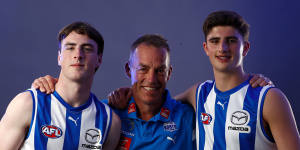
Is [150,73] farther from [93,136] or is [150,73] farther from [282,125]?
[282,125]

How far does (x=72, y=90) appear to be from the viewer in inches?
85.4

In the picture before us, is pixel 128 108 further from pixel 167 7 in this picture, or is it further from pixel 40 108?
pixel 167 7

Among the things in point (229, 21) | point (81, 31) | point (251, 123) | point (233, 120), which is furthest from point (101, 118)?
point (229, 21)

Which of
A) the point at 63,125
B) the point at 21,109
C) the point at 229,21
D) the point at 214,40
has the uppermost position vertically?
the point at 229,21

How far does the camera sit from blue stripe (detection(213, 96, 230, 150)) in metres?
2.16

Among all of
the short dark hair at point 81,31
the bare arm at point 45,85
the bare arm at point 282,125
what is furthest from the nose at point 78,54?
the bare arm at point 282,125

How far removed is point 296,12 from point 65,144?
3046 mm

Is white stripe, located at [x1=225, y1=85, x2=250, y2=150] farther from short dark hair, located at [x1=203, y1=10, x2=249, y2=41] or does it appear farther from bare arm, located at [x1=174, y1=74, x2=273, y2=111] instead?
short dark hair, located at [x1=203, y1=10, x2=249, y2=41]

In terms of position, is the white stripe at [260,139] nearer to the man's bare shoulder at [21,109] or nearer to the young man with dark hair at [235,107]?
the young man with dark hair at [235,107]

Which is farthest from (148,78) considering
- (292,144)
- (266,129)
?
(292,144)

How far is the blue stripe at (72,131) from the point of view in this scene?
2.08 m

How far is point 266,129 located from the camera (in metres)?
2.07

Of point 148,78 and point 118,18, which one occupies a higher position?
point 118,18

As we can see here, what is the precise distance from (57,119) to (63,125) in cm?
6
